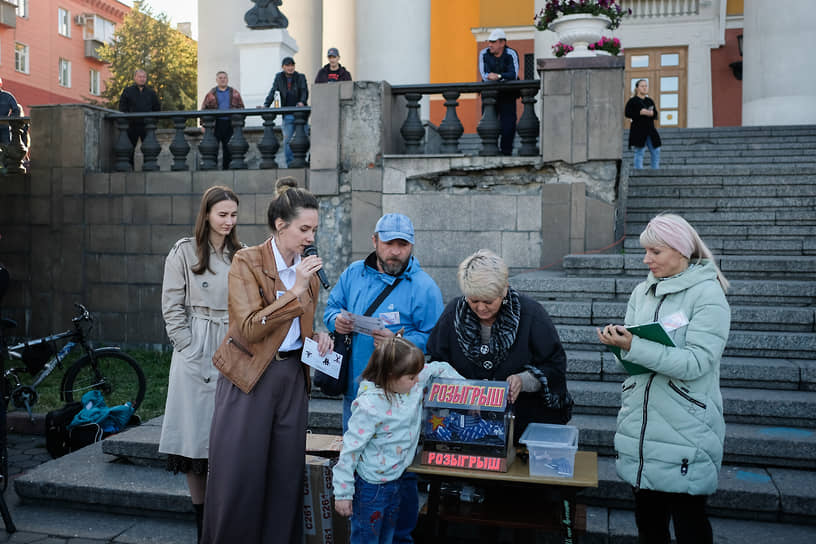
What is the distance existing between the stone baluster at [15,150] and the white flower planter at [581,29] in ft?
25.5

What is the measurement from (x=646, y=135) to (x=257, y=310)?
9542mm

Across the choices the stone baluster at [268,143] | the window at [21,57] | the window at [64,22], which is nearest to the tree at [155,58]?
the window at [21,57]

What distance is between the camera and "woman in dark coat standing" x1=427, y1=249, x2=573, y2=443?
3562 mm

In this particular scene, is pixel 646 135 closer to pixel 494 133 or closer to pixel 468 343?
pixel 494 133

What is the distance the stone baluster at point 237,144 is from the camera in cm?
1013

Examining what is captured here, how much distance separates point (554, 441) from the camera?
337 cm

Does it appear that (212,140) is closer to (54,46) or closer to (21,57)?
(21,57)

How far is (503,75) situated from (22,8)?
35712 millimetres

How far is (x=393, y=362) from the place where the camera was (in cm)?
335

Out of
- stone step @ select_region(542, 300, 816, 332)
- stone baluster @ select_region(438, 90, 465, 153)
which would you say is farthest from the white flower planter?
stone step @ select_region(542, 300, 816, 332)

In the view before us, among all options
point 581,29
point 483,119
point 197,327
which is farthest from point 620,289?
point 197,327

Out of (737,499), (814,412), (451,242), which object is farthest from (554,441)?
(451,242)

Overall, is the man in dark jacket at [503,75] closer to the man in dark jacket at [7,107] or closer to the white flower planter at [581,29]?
the white flower planter at [581,29]

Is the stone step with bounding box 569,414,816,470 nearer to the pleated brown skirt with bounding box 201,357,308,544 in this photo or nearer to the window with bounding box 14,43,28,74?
the pleated brown skirt with bounding box 201,357,308,544
